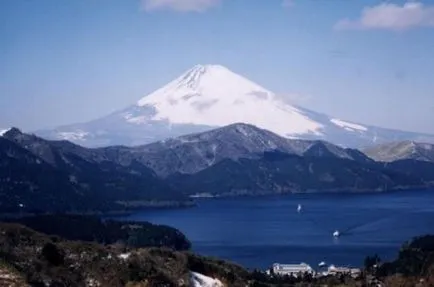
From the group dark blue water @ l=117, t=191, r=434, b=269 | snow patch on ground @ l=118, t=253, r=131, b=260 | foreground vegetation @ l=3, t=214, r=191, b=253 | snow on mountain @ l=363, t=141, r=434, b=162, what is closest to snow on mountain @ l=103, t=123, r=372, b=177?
snow on mountain @ l=363, t=141, r=434, b=162

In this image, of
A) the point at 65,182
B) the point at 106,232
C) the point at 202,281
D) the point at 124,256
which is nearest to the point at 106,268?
the point at 124,256

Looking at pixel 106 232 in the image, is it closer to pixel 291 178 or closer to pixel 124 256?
pixel 124 256

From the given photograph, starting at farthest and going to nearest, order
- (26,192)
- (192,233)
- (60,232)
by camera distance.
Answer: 1. (26,192)
2. (192,233)
3. (60,232)

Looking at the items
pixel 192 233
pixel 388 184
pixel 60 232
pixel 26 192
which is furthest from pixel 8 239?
pixel 388 184

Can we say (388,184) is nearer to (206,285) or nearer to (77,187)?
(77,187)

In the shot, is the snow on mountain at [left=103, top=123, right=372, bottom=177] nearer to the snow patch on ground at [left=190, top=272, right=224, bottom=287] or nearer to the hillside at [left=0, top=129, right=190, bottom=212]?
the hillside at [left=0, top=129, right=190, bottom=212]

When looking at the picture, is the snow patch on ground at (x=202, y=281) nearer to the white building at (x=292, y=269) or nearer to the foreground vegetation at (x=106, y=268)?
the foreground vegetation at (x=106, y=268)
